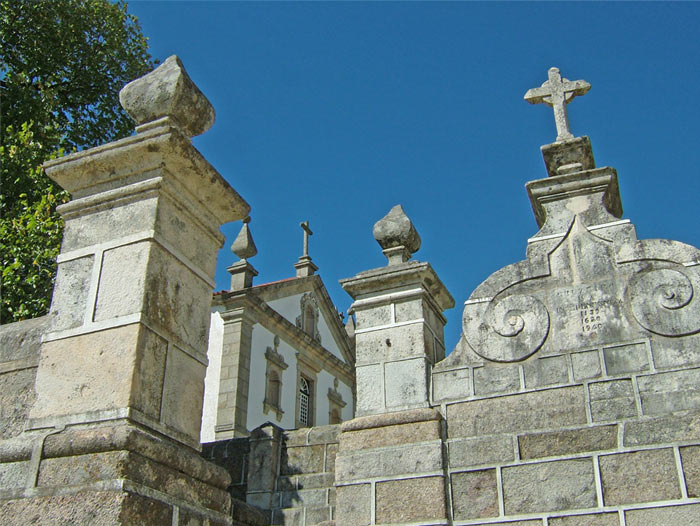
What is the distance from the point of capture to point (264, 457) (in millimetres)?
5242

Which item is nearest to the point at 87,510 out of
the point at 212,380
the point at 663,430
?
the point at 663,430

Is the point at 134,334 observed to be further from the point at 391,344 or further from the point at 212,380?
the point at 212,380

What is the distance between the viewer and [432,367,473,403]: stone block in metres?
4.50

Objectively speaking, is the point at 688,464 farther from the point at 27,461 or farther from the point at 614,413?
the point at 27,461

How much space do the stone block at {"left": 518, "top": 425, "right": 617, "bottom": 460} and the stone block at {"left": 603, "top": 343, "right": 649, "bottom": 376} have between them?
34 centimetres

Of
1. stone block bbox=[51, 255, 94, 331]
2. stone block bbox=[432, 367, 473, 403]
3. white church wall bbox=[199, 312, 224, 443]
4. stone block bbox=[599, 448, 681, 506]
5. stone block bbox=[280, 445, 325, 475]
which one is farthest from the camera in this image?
white church wall bbox=[199, 312, 224, 443]

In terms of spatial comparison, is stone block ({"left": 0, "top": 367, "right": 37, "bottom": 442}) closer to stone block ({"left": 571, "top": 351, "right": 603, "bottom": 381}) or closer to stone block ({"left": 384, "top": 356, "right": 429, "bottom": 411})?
stone block ({"left": 384, "top": 356, "right": 429, "bottom": 411})

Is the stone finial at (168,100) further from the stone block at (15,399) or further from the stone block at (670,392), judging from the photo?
the stone block at (670,392)

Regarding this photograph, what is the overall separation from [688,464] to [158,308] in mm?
2850

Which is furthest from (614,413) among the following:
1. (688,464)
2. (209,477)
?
(209,477)

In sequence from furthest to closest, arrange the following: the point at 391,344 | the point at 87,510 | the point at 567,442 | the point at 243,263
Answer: the point at 243,263 < the point at 391,344 < the point at 567,442 < the point at 87,510

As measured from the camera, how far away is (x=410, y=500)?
4.22 m

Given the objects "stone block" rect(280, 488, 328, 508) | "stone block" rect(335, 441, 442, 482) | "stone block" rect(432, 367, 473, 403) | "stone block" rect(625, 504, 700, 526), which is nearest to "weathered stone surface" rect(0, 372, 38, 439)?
"stone block" rect(335, 441, 442, 482)

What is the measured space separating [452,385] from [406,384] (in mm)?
297
